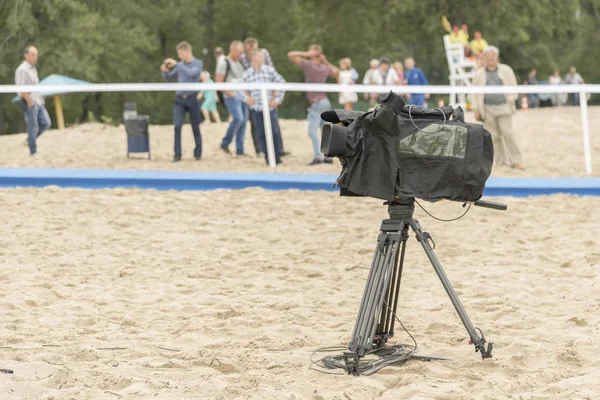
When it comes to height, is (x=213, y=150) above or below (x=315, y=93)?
below

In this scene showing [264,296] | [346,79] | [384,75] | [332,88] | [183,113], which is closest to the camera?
[264,296]

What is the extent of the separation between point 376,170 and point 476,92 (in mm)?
8333

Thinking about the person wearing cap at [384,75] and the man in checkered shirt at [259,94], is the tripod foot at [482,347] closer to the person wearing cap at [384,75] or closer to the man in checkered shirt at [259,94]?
the man in checkered shirt at [259,94]

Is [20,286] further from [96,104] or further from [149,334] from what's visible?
[96,104]

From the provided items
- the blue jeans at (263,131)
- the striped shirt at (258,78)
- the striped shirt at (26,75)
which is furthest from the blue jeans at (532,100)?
the striped shirt at (26,75)

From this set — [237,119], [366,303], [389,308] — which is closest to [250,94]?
[237,119]

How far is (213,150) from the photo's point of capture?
16656mm

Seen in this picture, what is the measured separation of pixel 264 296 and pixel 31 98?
29.7ft

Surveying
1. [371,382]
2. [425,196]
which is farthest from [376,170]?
[371,382]

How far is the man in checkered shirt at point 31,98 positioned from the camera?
14.7 metres

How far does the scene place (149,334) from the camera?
19.0 ft

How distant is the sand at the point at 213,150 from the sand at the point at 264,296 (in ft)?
9.30

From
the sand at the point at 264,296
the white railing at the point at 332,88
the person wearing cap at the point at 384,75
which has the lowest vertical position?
the sand at the point at 264,296

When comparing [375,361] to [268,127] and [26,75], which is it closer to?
[268,127]
